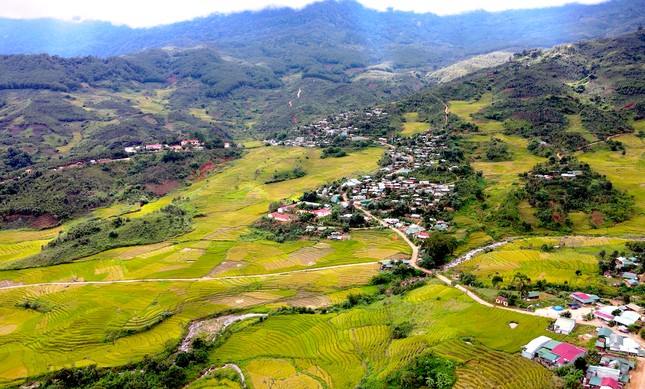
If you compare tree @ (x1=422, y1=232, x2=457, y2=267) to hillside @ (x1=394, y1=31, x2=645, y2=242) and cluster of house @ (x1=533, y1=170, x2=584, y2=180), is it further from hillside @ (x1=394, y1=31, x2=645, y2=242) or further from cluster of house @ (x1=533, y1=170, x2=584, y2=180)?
cluster of house @ (x1=533, y1=170, x2=584, y2=180)

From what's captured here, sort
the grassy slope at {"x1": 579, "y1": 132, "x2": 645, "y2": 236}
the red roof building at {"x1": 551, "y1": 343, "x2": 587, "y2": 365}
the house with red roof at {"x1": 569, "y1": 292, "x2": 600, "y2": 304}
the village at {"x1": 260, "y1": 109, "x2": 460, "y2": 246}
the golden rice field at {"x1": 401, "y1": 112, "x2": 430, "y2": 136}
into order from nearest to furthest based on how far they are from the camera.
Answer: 1. the red roof building at {"x1": 551, "y1": 343, "x2": 587, "y2": 365}
2. the house with red roof at {"x1": 569, "y1": 292, "x2": 600, "y2": 304}
3. the grassy slope at {"x1": 579, "y1": 132, "x2": 645, "y2": 236}
4. the village at {"x1": 260, "y1": 109, "x2": 460, "y2": 246}
5. the golden rice field at {"x1": 401, "y1": 112, "x2": 430, "y2": 136}

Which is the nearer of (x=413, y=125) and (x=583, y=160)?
(x=583, y=160)

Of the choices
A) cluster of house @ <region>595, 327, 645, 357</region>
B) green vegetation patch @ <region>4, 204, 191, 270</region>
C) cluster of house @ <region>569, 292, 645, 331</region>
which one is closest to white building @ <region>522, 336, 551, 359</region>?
cluster of house @ <region>595, 327, 645, 357</region>

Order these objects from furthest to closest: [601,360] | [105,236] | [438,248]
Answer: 1. [105,236]
2. [438,248]
3. [601,360]

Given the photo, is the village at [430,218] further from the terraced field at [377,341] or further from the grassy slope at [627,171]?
the grassy slope at [627,171]

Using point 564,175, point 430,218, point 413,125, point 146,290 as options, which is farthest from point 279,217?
point 413,125

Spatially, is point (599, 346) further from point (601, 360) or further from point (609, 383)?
point (609, 383)

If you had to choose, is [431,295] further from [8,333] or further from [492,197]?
[8,333]
